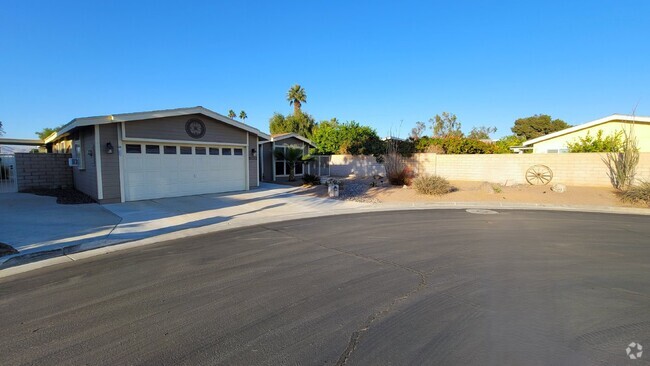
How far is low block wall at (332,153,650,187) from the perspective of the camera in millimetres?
15602

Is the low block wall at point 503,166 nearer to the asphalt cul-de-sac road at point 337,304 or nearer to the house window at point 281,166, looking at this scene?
the house window at point 281,166

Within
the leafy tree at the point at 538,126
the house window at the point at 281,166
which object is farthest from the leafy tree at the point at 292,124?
the leafy tree at the point at 538,126

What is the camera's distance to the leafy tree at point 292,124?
1638 inches

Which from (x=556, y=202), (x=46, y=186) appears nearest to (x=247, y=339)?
(x=556, y=202)

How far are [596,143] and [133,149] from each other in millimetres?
25400

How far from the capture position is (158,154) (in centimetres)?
1302

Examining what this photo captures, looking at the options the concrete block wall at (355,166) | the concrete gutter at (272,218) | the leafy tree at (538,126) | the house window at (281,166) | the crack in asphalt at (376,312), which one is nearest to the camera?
the crack in asphalt at (376,312)

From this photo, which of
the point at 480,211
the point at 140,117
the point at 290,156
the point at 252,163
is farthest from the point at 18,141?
the point at 480,211

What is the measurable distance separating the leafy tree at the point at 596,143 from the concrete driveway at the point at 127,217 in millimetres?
16610

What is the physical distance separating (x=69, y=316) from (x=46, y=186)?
1586 cm

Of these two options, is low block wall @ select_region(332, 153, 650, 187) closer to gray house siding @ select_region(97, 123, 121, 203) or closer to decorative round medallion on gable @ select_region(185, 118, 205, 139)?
decorative round medallion on gable @ select_region(185, 118, 205, 139)

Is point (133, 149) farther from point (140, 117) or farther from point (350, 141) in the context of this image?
point (350, 141)

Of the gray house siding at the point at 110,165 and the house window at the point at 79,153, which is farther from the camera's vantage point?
the house window at the point at 79,153

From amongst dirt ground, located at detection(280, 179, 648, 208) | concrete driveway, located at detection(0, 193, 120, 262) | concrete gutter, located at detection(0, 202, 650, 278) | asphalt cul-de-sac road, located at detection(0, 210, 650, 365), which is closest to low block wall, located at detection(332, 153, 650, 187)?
dirt ground, located at detection(280, 179, 648, 208)
